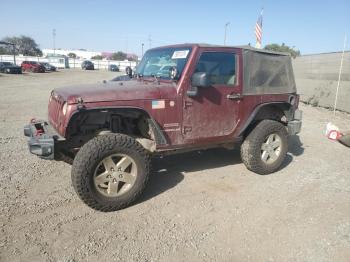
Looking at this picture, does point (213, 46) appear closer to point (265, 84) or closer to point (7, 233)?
point (265, 84)

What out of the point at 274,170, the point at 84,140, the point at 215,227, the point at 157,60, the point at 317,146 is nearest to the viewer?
the point at 215,227

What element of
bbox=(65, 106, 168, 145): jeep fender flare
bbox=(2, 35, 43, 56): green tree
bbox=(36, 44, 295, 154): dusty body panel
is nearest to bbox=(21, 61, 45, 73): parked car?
bbox=(36, 44, 295, 154): dusty body panel

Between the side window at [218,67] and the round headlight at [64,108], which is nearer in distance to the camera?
the round headlight at [64,108]

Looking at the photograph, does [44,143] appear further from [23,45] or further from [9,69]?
[23,45]

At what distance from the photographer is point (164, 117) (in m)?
4.24

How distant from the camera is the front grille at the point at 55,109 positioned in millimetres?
4051

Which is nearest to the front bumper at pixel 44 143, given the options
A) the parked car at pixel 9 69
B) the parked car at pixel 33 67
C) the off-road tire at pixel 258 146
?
the off-road tire at pixel 258 146

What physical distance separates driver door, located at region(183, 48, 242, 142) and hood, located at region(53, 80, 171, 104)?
495 mm

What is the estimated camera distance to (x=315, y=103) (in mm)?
14445

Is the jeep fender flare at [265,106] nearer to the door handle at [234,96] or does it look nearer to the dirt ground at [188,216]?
the door handle at [234,96]

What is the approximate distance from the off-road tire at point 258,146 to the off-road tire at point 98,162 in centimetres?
183

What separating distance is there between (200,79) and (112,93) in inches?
44.1

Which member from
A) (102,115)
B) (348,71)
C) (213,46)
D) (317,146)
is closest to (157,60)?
(213,46)

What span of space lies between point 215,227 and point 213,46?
8.11ft
